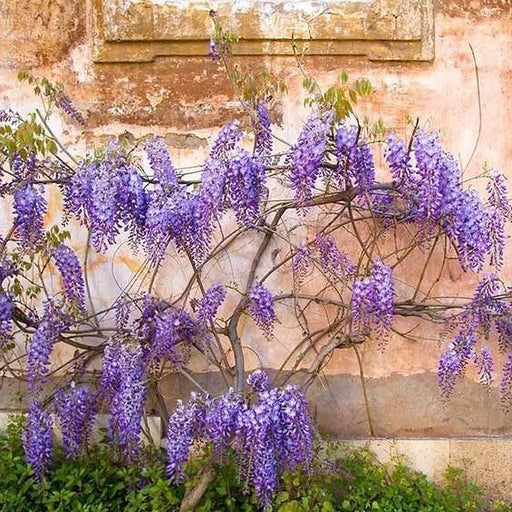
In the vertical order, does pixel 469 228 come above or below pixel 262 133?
below

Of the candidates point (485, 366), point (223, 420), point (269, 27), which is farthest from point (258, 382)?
point (269, 27)

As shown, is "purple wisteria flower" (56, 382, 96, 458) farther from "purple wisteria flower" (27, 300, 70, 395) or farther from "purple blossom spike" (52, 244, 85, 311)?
"purple blossom spike" (52, 244, 85, 311)

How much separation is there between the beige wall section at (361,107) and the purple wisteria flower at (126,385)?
69cm

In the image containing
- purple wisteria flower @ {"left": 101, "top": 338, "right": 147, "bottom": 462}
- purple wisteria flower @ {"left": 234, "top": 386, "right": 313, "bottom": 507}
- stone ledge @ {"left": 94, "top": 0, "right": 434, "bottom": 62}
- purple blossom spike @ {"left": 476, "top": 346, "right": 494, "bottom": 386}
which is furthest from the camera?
stone ledge @ {"left": 94, "top": 0, "right": 434, "bottom": 62}

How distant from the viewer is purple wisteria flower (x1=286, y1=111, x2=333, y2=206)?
3449 millimetres

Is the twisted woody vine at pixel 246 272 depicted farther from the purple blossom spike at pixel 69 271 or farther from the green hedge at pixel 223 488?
the green hedge at pixel 223 488

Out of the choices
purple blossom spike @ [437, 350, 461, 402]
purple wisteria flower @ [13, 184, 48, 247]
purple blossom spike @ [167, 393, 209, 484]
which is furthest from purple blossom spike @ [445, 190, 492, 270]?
purple wisteria flower @ [13, 184, 48, 247]

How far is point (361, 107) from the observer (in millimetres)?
4336

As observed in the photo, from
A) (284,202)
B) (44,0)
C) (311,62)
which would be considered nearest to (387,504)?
(284,202)

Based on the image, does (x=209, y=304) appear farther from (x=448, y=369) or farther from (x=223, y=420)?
(x=448, y=369)

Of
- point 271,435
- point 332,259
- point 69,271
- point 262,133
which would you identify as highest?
point 262,133

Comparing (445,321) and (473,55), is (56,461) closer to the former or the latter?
(445,321)

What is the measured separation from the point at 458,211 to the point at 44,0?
2.53m

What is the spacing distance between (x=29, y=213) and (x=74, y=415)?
3.39 feet
